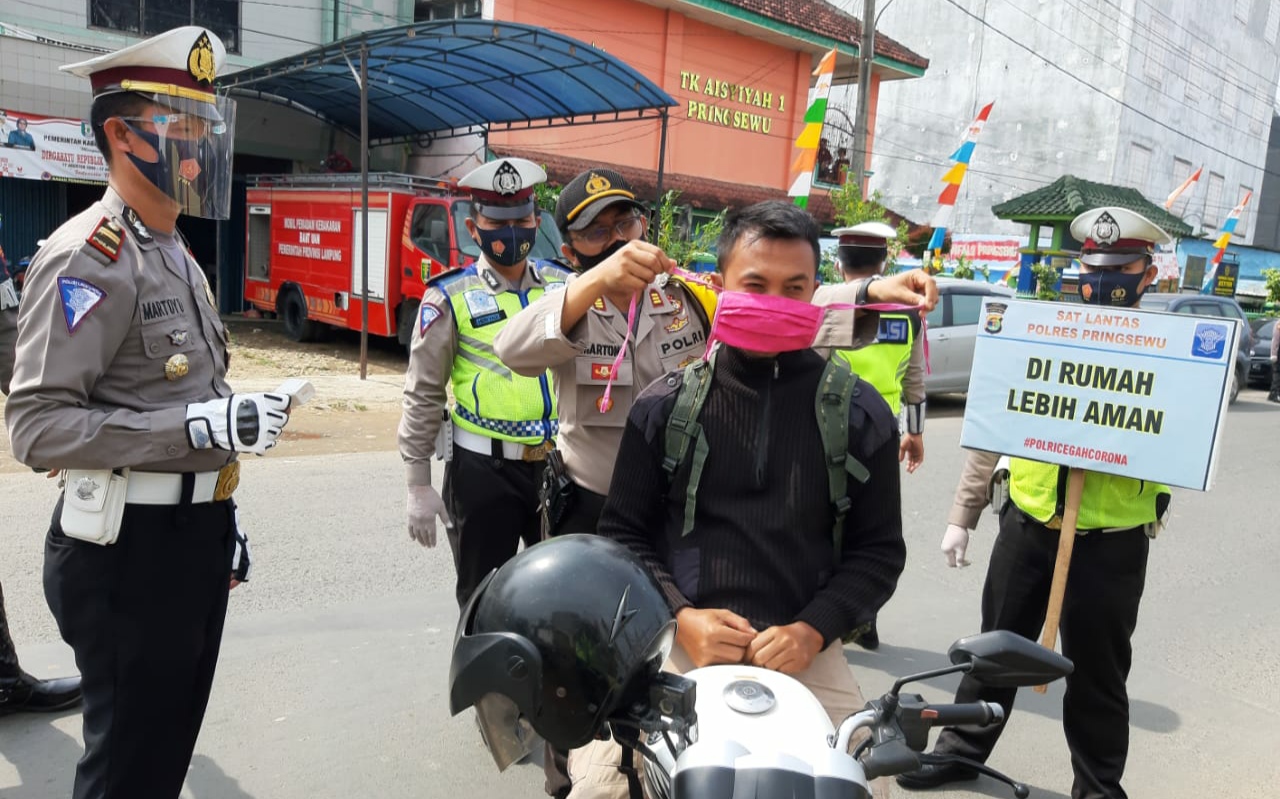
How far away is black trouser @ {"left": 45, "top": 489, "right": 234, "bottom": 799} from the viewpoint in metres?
2.22

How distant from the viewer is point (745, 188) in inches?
829

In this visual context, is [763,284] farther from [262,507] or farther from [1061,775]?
[262,507]

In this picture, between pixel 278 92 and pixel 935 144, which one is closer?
pixel 278 92

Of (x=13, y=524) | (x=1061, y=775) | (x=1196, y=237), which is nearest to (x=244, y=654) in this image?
(x=13, y=524)

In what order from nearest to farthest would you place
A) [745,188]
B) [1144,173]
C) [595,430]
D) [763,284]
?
[763,284] → [595,430] → [745,188] → [1144,173]

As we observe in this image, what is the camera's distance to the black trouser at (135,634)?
222 centimetres

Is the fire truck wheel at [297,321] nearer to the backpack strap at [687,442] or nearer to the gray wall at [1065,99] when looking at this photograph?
the backpack strap at [687,442]

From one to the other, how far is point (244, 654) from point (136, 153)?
8.13 feet

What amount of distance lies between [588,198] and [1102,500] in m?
1.96

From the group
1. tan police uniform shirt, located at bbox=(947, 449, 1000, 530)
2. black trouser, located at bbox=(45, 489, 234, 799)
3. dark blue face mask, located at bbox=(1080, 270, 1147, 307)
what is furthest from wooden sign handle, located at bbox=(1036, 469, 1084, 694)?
black trouser, located at bbox=(45, 489, 234, 799)

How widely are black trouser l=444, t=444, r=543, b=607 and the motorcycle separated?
6.22 ft

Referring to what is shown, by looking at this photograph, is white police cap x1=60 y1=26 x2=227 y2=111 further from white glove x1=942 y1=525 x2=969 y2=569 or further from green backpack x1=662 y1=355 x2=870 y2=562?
white glove x1=942 y1=525 x2=969 y2=569

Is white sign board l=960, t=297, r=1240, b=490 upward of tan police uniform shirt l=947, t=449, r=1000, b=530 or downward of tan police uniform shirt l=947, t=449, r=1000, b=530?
upward

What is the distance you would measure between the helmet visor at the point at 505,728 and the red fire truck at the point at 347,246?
10364 millimetres
